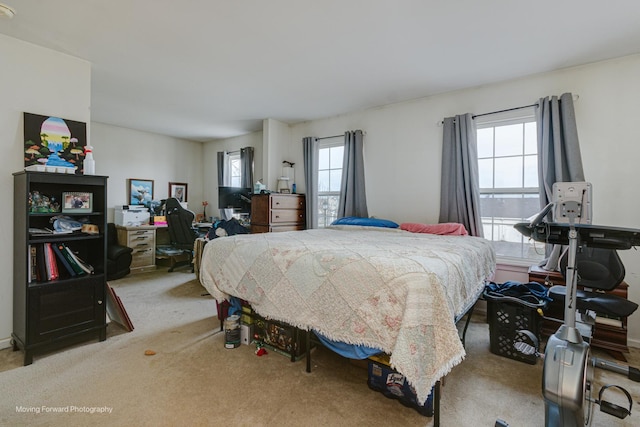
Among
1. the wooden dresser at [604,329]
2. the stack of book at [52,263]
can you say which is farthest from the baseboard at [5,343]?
the wooden dresser at [604,329]

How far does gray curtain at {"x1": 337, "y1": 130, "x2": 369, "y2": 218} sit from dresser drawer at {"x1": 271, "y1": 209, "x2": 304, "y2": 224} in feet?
2.51

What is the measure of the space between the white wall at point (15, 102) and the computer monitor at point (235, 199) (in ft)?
8.35

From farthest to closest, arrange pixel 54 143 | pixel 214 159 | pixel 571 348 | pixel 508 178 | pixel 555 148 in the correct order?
pixel 214 159 < pixel 508 178 < pixel 555 148 < pixel 54 143 < pixel 571 348

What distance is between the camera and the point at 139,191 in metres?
5.27

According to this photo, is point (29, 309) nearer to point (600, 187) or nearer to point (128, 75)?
point (128, 75)

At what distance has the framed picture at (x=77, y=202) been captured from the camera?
2346mm

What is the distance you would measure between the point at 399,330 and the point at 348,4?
2.05 meters

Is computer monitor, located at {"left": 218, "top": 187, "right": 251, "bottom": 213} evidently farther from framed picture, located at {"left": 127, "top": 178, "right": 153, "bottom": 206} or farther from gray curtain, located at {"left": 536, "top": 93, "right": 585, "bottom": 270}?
gray curtain, located at {"left": 536, "top": 93, "right": 585, "bottom": 270}

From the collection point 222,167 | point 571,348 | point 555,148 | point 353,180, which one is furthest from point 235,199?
point 571,348

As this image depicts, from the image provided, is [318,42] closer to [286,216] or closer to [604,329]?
[286,216]

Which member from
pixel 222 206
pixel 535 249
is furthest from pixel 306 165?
pixel 535 249

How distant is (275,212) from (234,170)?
86.4 inches

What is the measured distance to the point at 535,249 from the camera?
302 cm

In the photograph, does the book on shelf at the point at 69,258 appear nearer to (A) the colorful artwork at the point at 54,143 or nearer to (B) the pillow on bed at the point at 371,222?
(A) the colorful artwork at the point at 54,143
